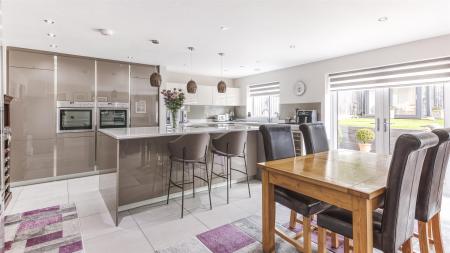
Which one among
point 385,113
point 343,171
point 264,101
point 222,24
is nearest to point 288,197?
point 343,171

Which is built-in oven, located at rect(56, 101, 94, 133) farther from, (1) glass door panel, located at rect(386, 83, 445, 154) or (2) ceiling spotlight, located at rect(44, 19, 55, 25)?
(1) glass door panel, located at rect(386, 83, 445, 154)

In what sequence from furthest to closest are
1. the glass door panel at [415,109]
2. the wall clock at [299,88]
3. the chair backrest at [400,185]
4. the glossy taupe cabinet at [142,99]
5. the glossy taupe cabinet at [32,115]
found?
the wall clock at [299,88] < the glossy taupe cabinet at [142,99] < the glossy taupe cabinet at [32,115] < the glass door panel at [415,109] < the chair backrest at [400,185]

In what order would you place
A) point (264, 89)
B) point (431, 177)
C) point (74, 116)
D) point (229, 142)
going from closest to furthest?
point (431, 177), point (229, 142), point (74, 116), point (264, 89)

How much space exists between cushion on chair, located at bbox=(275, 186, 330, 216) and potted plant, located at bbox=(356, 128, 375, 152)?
2862 millimetres

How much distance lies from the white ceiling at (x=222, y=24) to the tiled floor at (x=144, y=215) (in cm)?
229

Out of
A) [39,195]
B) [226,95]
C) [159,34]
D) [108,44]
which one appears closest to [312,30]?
[159,34]

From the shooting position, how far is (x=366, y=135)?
4.14 metres

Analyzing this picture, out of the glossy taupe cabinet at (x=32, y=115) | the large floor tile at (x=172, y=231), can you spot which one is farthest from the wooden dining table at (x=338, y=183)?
the glossy taupe cabinet at (x=32, y=115)

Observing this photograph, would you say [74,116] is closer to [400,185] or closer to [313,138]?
[313,138]

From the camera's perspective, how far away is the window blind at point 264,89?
19.7 feet

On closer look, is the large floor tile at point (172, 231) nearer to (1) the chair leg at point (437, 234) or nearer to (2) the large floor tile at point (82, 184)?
(2) the large floor tile at point (82, 184)

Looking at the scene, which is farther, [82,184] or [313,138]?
[82,184]

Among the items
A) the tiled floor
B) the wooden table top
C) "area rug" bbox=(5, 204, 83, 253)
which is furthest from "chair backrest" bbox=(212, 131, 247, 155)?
"area rug" bbox=(5, 204, 83, 253)

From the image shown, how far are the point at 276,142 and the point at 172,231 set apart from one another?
4.58 feet
